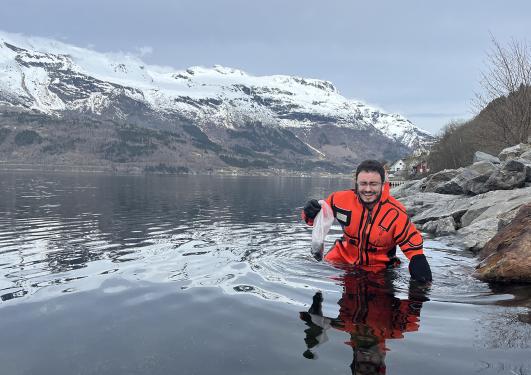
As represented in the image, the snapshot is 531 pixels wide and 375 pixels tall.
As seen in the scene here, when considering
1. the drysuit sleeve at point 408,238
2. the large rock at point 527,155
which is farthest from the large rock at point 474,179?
the drysuit sleeve at point 408,238

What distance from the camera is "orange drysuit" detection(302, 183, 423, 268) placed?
31.2ft

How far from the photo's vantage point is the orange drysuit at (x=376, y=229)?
31.2ft

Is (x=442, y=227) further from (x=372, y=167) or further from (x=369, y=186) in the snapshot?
(x=372, y=167)

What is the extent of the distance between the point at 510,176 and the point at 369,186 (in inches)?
619

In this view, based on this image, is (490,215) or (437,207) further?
(437,207)

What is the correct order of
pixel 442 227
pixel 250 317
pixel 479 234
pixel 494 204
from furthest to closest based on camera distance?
pixel 442 227
pixel 494 204
pixel 479 234
pixel 250 317

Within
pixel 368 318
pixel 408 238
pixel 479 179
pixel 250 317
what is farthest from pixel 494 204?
pixel 250 317

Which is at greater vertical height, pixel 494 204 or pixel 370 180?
pixel 370 180

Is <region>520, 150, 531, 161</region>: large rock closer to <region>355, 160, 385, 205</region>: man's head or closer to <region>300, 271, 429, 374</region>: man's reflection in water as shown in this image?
<region>300, 271, 429, 374</region>: man's reflection in water

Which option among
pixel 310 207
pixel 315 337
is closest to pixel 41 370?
pixel 315 337

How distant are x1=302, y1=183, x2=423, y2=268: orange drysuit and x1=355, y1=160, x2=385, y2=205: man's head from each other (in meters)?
0.21

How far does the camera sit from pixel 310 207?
10500 millimetres

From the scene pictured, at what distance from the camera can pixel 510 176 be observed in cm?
2183

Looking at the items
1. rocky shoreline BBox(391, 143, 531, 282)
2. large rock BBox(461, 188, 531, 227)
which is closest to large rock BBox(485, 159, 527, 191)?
rocky shoreline BBox(391, 143, 531, 282)
